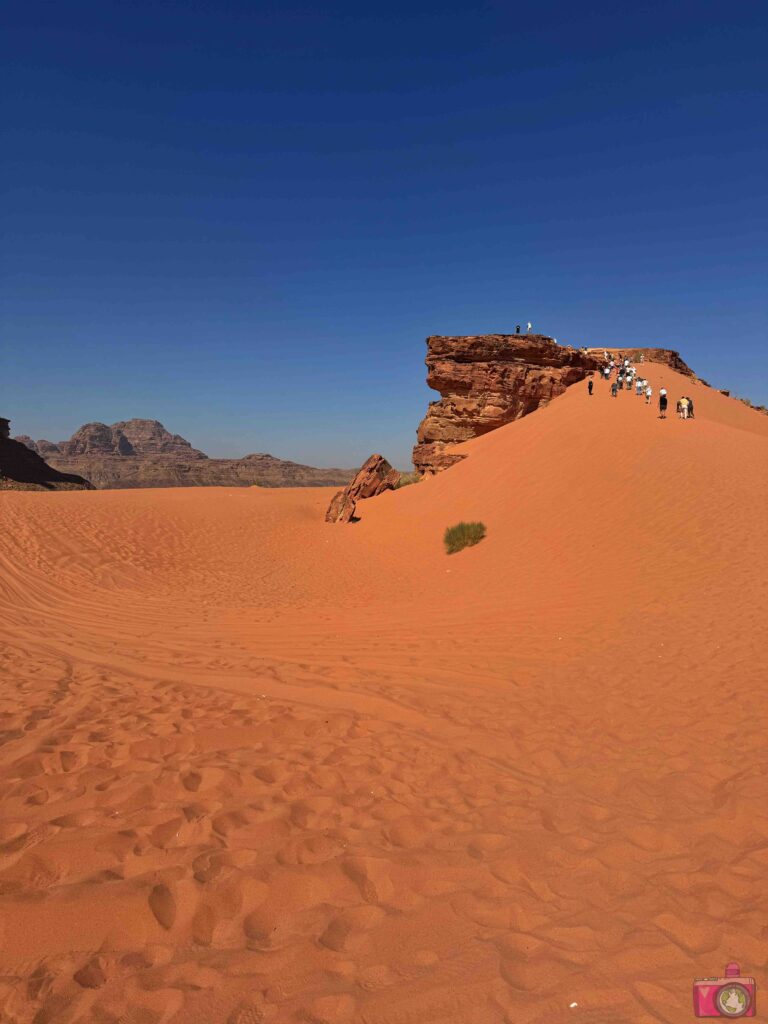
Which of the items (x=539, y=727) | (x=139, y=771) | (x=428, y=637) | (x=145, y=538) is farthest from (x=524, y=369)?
(x=139, y=771)

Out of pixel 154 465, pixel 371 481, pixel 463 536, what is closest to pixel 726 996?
pixel 463 536

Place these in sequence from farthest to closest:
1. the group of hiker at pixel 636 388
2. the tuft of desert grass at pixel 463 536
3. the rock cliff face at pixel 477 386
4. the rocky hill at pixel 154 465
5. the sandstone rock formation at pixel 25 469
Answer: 1. the rocky hill at pixel 154 465
2. the sandstone rock formation at pixel 25 469
3. the rock cliff face at pixel 477 386
4. the group of hiker at pixel 636 388
5. the tuft of desert grass at pixel 463 536

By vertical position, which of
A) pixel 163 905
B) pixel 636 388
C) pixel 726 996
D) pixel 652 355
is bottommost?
pixel 163 905

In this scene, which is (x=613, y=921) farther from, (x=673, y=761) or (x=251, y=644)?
(x=251, y=644)

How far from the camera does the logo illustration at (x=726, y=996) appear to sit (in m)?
2.15

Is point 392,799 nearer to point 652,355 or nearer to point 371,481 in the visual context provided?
Result: point 371,481

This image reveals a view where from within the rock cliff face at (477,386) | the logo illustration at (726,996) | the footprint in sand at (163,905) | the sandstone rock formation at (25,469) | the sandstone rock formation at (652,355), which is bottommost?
the footprint in sand at (163,905)

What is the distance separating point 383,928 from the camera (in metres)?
2.56

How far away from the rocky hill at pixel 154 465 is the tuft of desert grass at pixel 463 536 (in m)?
81.1

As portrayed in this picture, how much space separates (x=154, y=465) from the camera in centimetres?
10962

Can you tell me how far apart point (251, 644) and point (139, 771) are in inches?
145

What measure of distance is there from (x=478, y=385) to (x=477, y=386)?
7 cm

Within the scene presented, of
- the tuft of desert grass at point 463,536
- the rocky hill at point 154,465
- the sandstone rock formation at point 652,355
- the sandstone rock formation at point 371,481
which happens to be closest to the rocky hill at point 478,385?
the sandstone rock formation at point 371,481

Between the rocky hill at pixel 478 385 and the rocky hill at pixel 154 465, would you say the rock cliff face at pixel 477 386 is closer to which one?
the rocky hill at pixel 478 385
